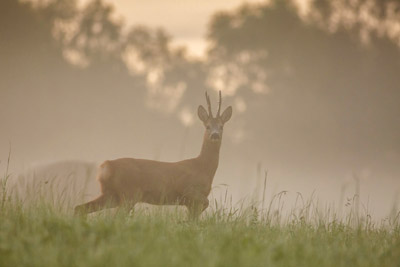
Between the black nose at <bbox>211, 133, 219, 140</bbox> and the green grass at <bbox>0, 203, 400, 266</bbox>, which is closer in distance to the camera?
the green grass at <bbox>0, 203, 400, 266</bbox>

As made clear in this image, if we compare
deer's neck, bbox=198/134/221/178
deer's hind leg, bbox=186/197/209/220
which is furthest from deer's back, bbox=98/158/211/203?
deer's neck, bbox=198/134/221/178

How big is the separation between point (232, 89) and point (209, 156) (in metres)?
32.1

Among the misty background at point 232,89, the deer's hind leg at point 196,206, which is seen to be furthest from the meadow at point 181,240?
the misty background at point 232,89

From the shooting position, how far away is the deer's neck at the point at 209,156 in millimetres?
9727

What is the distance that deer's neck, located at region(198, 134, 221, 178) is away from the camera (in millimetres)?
9727

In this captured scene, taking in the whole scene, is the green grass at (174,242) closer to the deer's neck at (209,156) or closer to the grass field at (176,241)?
the grass field at (176,241)

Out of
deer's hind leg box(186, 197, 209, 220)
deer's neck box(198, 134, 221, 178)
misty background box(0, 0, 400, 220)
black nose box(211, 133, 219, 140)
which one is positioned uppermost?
misty background box(0, 0, 400, 220)

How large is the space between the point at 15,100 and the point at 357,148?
72.2ft

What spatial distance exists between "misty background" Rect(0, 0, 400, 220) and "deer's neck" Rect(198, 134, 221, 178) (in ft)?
88.0

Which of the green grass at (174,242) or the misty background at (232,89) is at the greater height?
the misty background at (232,89)

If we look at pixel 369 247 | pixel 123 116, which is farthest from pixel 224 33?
pixel 369 247

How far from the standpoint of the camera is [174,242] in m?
6.46

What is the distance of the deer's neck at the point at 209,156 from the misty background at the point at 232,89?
88.0 ft

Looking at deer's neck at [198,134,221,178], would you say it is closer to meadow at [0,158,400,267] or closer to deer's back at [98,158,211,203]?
deer's back at [98,158,211,203]
